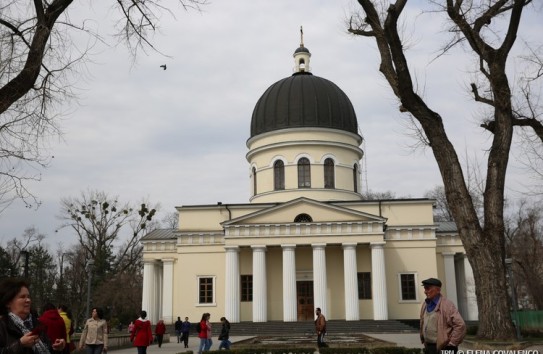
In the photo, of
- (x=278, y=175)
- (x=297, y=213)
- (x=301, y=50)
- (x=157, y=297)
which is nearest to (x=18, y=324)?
(x=297, y=213)

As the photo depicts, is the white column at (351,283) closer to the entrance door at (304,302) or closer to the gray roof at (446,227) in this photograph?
the entrance door at (304,302)

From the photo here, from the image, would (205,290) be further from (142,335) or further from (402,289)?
(142,335)

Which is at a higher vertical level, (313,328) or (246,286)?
(246,286)

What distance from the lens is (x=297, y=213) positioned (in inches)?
1393

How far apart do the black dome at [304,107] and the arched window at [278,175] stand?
2.59 metres

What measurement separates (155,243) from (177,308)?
514 centimetres

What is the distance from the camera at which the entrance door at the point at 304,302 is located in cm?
3572

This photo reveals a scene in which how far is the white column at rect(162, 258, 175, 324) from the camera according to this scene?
37031mm

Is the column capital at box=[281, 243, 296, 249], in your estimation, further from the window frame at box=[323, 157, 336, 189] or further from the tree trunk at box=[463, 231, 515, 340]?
the tree trunk at box=[463, 231, 515, 340]

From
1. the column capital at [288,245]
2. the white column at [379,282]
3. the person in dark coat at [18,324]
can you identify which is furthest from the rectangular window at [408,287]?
the person in dark coat at [18,324]

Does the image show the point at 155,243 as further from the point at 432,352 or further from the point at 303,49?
the point at 432,352

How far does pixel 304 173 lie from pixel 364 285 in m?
8.93

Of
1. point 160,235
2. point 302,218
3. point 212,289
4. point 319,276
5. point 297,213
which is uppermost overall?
point 297,213

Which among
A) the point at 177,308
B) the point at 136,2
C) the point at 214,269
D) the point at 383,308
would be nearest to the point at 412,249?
the point at 383,308
